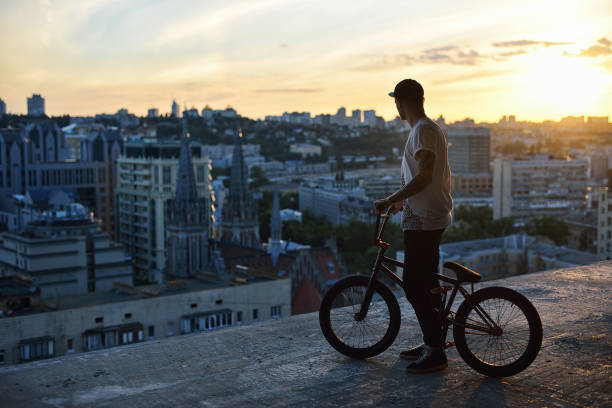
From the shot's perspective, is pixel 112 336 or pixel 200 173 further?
pixel 200 173

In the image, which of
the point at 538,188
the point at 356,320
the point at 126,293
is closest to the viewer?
the point at 356,320

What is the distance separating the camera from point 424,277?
379cm

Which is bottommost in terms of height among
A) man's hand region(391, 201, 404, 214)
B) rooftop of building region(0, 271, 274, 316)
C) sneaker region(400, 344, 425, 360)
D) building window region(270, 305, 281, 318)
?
building window region(270, 305, 281, 318)

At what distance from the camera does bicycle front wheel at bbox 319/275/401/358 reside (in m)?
4.04

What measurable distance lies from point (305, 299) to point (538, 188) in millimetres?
46601

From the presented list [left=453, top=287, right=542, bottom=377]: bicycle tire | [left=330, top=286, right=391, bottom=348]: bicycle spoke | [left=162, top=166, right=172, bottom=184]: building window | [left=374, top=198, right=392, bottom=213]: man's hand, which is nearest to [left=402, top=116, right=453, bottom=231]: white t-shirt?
[left=374, top=198, right=392, bottom=213]: man's hand

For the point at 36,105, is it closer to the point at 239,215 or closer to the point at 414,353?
the point at 239,215

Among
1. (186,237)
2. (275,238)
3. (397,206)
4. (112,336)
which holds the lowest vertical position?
(112,336)

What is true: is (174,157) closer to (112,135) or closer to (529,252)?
(112,135)

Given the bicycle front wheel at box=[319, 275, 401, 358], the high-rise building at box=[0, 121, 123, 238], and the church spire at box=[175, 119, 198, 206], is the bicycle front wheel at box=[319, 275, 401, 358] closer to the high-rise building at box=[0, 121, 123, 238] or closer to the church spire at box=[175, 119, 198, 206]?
the church spire at box=[175, 119, 198, 206]

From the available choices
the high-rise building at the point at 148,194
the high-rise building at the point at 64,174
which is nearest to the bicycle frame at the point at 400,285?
the high-rise building at the point at 148,194

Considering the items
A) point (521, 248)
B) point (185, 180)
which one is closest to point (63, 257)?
point (185, 180)

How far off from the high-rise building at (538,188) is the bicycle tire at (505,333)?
6010 centimetres

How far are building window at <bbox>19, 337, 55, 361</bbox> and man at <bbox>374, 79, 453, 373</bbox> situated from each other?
14.9 m
